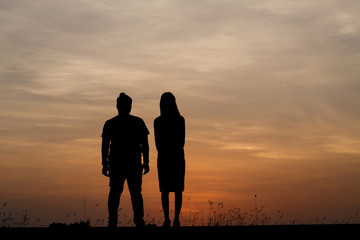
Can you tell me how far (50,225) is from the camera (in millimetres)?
12805

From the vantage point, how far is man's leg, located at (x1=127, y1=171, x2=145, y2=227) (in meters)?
13.3

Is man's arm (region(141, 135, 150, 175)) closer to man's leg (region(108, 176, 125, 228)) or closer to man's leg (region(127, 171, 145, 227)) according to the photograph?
man's leg (region(127, 171, 145, 227))

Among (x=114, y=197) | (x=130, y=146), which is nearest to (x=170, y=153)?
(x=130, y=146)

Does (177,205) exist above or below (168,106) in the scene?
below

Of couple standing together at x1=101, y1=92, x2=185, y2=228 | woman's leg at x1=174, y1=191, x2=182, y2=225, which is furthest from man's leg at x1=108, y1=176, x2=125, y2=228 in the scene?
woman's leg at x1=174, y1=191, x2=182, y2=225

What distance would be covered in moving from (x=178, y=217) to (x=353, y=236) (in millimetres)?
3841

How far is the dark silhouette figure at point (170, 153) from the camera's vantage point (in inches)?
540

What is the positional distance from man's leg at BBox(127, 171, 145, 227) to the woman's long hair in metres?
1.42

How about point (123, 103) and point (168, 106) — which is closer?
point (123, 103)

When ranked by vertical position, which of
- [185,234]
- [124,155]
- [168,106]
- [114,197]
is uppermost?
[168,106]

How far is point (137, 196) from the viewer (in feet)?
43.8

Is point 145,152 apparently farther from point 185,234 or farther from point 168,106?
point 185,234

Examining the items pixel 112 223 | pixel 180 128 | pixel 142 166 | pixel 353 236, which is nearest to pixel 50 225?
pixel 112 223

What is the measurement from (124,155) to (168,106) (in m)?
1.43
